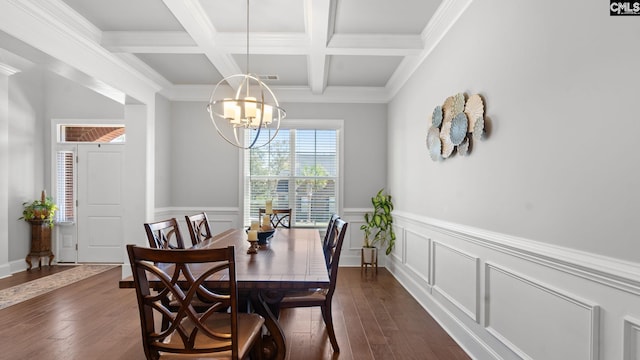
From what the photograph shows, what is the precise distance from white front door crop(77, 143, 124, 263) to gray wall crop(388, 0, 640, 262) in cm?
515

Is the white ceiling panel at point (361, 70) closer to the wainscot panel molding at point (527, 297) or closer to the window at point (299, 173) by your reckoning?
the window at point (299, 173)

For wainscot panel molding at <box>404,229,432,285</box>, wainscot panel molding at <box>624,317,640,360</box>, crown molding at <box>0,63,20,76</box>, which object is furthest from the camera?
crown molding at <box>0,63,20,76</box>

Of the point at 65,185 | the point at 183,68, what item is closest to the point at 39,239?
the point at 65,185

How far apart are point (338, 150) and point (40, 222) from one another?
182 inches

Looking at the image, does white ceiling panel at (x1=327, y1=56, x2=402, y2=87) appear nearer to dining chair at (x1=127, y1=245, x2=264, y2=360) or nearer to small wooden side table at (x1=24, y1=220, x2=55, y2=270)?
dining chair at (x1=127, y1=245, x2=264, y2=360)

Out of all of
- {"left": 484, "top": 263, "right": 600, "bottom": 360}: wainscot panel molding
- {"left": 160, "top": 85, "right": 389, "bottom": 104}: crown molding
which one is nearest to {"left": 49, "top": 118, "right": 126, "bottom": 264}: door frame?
{"left": 160, "top": 85, "right": 389, "bottom": 104}: crown molding

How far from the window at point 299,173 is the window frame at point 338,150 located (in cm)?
4

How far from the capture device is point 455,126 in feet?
9.55

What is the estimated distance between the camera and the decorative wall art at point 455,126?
8.50 feet

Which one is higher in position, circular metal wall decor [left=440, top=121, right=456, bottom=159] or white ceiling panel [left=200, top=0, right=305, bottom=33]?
white ceiling panel [left=200, top=0, right=305, bottom=33]

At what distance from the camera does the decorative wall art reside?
8.50 ft

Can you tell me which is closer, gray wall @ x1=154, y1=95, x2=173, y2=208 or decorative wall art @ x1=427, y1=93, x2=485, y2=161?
decorative wall art @ x1=427, y1=93, x2=485, y2=161

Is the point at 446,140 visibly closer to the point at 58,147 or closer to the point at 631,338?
the point at 631,338

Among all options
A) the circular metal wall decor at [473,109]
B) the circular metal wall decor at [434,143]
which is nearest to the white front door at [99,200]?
the circular metal wall decor at [434,143]
